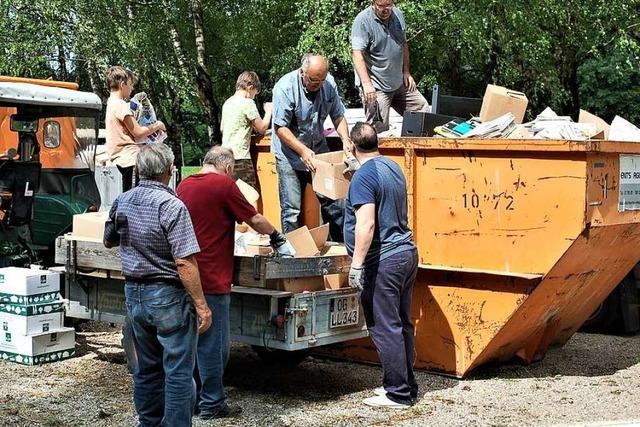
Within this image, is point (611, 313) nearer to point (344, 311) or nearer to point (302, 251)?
point (344, 311)

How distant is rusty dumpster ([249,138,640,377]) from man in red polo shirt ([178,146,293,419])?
5.38ft

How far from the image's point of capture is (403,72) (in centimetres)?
876

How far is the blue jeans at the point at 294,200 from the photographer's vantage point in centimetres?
772

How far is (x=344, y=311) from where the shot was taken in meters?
6.77

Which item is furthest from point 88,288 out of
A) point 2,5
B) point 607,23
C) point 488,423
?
point 2,5

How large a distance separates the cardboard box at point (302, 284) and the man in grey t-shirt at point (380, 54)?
2.08 meters

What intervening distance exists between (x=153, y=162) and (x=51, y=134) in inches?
232

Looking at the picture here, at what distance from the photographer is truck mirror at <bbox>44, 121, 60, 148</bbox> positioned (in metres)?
10.5

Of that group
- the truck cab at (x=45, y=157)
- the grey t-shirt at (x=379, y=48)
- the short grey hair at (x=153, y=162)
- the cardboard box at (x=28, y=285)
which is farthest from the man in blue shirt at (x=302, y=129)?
the truck cab at (x=45, y=157)

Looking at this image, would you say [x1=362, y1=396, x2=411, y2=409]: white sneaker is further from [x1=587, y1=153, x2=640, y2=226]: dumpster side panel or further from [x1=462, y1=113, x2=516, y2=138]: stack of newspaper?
[x1=462, y1=113, x2=516, y2=138]: stack of newspaper

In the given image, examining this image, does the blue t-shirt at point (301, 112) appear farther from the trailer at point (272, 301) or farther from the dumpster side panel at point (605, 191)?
the dumpster side panel at point (605, 191)

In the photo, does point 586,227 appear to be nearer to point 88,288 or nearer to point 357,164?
point 357,164

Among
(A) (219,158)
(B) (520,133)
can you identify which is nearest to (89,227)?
(A) (219,158)

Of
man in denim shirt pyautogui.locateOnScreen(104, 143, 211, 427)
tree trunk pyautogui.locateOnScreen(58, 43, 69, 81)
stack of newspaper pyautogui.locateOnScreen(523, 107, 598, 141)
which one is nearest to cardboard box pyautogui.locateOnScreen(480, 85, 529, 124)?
stack of newspaper pyautogui.locateOnScreen(523, 107, 598, 141)
